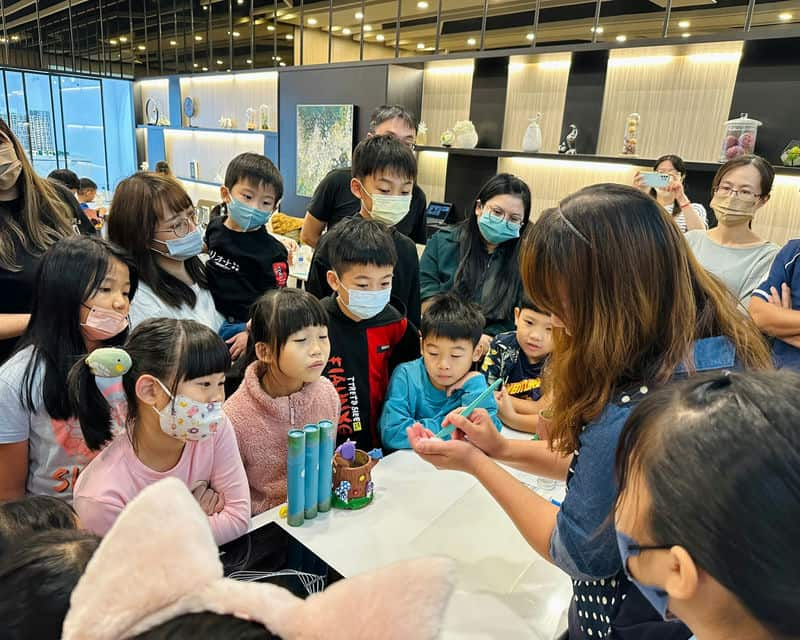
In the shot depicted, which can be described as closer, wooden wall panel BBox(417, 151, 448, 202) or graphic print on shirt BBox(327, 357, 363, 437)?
graphic print on shirt BBox(327, 357, 363, 437)

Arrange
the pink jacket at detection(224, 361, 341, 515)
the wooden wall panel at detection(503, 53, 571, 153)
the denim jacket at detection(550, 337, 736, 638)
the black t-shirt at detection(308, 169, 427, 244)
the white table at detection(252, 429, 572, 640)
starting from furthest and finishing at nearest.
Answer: the wooden wall panel at detection(503, 53, 571, 153) < the black t-shirt at detection(308, 169, 427, 244) < the pink jacket at detection(224, 361, 341, 515) < the white table at detection(252, 429, 572, 640) < the denim jacket at detection(550, 337, 736, 638)

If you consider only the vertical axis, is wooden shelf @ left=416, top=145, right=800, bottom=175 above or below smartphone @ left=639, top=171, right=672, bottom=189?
above

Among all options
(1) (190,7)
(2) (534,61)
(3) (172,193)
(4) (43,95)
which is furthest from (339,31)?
(3) (172,193)

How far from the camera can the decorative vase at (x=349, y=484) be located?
4.74ft

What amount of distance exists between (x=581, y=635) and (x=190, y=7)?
10.6m

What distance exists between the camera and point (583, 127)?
4.46 metres

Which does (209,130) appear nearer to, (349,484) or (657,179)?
(657,179)

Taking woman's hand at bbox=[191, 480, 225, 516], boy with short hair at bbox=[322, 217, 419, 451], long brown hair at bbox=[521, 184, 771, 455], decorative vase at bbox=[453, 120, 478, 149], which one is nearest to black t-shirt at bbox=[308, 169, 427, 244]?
boy with short hair at bbox=[322, 217, 419, 451]

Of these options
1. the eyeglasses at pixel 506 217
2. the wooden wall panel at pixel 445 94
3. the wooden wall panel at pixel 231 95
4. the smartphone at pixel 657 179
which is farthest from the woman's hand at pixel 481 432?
the wooden wall panel at pixel 231 95

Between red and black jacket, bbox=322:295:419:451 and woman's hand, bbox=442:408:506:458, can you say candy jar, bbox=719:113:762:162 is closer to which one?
red and black jacket, bbox=322:295:419:451

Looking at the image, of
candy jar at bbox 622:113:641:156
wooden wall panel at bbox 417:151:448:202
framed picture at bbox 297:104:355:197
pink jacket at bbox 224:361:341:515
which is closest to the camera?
pink jacket at bbox 224:361:341:515

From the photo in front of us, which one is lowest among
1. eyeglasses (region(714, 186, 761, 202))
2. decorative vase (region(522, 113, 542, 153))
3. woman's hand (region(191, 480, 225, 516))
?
woman's hand (region(191, 480, 225, 516))

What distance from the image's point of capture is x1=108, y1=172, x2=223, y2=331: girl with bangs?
1856 millimetres

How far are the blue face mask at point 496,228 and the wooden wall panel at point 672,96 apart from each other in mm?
2371
